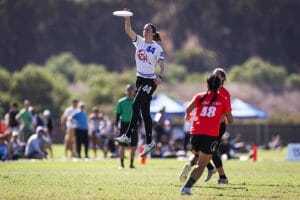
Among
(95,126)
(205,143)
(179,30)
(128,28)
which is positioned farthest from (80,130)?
(179,30)

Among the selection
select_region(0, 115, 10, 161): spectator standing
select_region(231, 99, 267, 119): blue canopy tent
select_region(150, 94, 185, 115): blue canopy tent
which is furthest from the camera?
select_region(231, 99, 267, 119): blue canopy tent

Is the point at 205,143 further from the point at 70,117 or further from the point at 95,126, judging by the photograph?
the point at 95,126

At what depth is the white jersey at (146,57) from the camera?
1878cm

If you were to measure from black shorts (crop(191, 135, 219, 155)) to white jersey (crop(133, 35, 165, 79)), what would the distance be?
417 cm

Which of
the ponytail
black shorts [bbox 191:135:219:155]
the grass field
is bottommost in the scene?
the grass field

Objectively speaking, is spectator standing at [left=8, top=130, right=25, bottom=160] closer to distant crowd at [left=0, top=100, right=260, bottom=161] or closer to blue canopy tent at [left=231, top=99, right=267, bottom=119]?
distant crowd at [left=0, top=100, right=260, bottom=161]

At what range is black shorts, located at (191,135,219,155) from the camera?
14711 mm

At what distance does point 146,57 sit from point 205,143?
4517mm

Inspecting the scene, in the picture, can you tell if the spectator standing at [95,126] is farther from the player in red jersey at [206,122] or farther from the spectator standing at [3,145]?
the player in red jersey at [206,122]

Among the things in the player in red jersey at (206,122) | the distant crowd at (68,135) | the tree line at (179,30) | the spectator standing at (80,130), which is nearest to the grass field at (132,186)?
the player in red jersey at (206,122)

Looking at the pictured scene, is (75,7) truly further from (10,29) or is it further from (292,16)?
(292,16)

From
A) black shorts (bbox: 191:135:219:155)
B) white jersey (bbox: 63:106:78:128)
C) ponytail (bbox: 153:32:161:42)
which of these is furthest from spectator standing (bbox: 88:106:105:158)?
black shorts (bbox: 191:135:219:155)

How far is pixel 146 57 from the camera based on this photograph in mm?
18828

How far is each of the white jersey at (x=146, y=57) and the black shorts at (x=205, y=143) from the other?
13.7ft
